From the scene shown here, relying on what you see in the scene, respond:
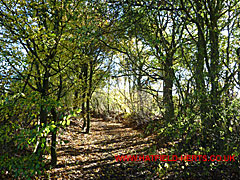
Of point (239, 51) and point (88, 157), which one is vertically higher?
point (239, 51)

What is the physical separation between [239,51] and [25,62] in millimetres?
5839

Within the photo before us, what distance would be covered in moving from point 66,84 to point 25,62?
5.89 feet

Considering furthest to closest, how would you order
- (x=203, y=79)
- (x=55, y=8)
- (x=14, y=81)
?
(x=55, y=8)
(x=14, y=81)
(x=203, y=79)

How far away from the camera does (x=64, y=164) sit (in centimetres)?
587

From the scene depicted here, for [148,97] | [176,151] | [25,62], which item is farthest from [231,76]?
[148,97]

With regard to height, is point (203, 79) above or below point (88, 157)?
above

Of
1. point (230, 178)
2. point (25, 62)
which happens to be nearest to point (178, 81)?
point (230, 178)

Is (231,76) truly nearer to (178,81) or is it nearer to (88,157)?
(178,81)

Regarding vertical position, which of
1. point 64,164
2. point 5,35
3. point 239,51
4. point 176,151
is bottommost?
point 64,164

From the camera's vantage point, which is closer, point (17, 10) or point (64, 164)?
point (17, 10)

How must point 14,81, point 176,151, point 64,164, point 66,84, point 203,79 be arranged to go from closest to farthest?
point 176,151 → point 203,79 → point 14,81 → point 64,164 → point 66,84

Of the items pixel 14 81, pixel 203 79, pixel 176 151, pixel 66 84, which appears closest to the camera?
pixel 176 151

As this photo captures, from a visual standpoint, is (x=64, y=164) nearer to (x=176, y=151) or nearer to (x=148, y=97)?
(x=176, y=151)

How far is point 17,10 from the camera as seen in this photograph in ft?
15.2
